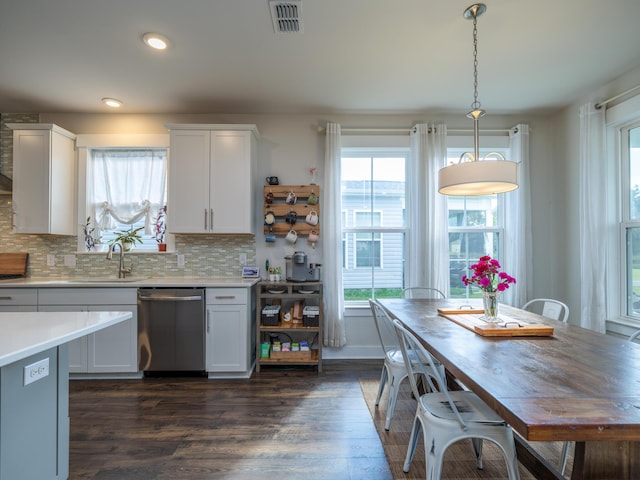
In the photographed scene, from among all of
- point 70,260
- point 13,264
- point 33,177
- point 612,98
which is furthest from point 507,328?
point 13,264

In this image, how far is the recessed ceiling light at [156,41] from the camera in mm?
2182

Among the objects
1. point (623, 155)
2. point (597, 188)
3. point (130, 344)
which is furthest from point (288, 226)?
point (623, 155)

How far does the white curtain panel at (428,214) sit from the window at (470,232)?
10.9 inches

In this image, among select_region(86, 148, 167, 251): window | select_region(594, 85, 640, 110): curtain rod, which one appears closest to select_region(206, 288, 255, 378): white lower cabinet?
select_region(86, 148, 167, 251): window

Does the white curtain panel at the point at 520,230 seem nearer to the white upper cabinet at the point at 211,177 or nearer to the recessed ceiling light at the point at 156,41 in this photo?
the white upper cabinet at the point at 211,177

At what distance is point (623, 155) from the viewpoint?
279 centimetres

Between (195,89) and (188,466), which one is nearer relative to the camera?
(188,466)

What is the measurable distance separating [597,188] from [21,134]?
5.48 m

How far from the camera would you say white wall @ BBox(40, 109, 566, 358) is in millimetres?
3436

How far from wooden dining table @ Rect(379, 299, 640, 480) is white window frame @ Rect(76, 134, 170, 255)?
10.3 feet

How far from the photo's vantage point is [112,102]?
10.4 ft

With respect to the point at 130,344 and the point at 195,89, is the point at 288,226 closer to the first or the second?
the point at 195,89

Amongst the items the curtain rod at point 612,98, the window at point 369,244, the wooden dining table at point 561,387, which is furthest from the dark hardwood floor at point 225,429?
the curtain rod at point 612,98

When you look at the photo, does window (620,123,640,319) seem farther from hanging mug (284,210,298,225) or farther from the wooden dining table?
hanging mug (284,210,298,225)
